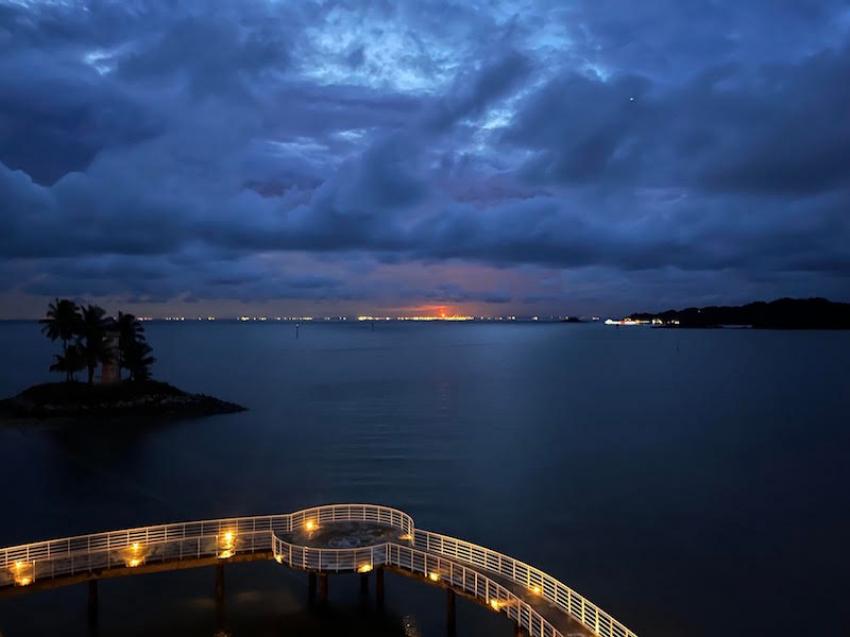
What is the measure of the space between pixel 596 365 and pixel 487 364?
25.2 meters

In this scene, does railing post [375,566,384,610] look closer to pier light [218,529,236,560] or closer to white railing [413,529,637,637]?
white railing [413,529,637,637]

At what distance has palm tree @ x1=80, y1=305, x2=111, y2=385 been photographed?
7269cm

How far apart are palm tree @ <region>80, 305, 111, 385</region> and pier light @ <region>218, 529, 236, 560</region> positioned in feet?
183

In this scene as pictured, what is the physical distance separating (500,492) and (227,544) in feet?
83.1

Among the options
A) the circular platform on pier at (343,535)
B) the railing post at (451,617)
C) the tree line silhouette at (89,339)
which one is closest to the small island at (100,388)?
the tree line silhouette at (89,339)

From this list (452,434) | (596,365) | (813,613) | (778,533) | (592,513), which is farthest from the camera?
(596,365)

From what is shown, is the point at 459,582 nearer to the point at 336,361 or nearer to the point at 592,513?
the point at 592,513

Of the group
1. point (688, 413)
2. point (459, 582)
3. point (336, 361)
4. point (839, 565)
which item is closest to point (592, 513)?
point (839, 565)

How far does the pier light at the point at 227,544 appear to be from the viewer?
2420cm

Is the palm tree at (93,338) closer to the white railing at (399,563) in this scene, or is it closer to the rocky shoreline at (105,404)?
the rocky shoreline at (105,404)

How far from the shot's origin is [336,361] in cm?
15900

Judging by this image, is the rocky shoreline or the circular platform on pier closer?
the circular platform on pier

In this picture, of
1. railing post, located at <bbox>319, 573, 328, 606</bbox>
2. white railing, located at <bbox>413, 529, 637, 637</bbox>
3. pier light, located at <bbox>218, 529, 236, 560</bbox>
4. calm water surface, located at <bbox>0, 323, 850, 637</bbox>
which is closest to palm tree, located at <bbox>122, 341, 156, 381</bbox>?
calm water surface, located at <bbox>0, 323, 850, 637</bbox>

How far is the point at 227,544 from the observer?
81.2ft
